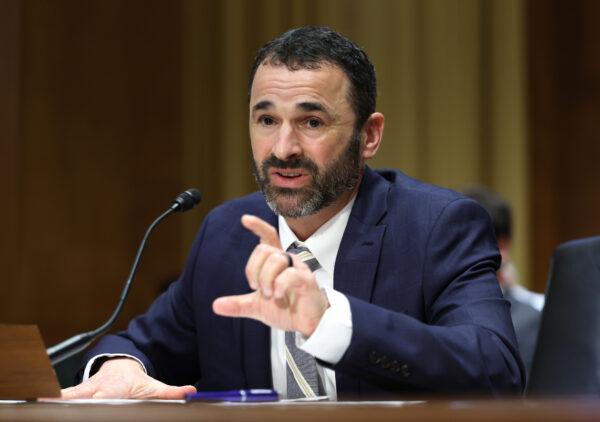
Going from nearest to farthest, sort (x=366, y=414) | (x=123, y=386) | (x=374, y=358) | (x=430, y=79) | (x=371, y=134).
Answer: (x=366, y=414) < (x=374, y=358) < (x=123, y=386) < (x=371, y=134) < (x=430, y=79)

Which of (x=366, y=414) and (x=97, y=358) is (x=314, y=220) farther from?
(x=366, y=414)

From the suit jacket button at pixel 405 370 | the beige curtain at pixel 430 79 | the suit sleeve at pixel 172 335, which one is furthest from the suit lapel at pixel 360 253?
the beige curtain at pixel 430 79

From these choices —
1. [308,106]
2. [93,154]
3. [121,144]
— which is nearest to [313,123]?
[308,106]

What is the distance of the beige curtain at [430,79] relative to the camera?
5.66 m

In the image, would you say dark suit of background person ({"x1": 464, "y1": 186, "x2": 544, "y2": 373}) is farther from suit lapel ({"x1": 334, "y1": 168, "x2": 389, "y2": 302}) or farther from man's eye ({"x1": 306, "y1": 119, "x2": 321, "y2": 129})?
man's eye ({"x1": 306, "y1": 119, "x2": 321, "y2": 129})

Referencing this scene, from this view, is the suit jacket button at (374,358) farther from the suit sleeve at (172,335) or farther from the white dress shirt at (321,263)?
the suit sleeve at (172,335)

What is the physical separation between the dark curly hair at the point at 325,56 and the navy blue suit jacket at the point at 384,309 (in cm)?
21

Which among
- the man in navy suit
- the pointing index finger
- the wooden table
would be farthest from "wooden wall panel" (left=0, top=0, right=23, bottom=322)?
the wooden table


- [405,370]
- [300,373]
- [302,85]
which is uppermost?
[302,85]

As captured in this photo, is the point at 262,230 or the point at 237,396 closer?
the point at 237,396

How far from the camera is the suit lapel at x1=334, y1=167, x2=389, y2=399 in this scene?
86.9 inches

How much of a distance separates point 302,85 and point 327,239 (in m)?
0.36

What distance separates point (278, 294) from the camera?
5.58 ft

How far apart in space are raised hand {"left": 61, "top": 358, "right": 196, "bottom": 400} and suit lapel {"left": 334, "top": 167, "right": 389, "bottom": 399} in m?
0.39
